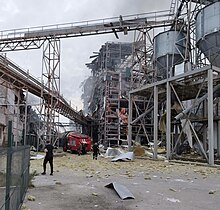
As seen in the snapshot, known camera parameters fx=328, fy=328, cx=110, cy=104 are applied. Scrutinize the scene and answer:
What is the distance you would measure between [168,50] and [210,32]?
5.92m

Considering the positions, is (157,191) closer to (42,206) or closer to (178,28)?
(42,206)

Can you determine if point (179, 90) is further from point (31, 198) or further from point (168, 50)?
point (31, 198)

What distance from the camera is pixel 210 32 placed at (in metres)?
21.0

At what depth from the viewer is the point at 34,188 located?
9.06 metres

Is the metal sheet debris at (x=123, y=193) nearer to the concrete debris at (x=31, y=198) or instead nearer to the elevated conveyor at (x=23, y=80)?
the concrete debris at (x=31, y=198)

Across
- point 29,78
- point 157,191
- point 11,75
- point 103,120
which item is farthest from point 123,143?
point 157,191

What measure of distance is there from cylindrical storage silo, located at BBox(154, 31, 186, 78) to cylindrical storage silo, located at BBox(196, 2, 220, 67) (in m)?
4.14

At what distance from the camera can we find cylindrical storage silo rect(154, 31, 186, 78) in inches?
1044

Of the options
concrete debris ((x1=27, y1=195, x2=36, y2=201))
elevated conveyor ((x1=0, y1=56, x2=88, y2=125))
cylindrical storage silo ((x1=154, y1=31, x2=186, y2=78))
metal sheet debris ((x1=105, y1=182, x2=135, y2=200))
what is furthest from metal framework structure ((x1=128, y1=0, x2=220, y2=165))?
concrete debris ((x1=27, y1=195, x2=36, y2=201))

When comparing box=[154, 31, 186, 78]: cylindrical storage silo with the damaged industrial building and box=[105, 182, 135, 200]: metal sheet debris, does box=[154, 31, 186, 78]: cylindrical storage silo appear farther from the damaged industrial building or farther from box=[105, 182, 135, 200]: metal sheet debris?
box=[105, 182, 135, 200]: metal sheet debris

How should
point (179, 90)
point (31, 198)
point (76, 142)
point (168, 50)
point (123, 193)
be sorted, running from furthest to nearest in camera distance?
point (76, 142)
point (168, 50)
point (179, 90)
point (123, 193)
point (31, 198)

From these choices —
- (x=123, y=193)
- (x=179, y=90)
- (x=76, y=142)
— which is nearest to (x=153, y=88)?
(x=179, y=90)

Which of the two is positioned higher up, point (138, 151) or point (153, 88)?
point (153, 88)

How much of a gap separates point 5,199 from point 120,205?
134 inches
